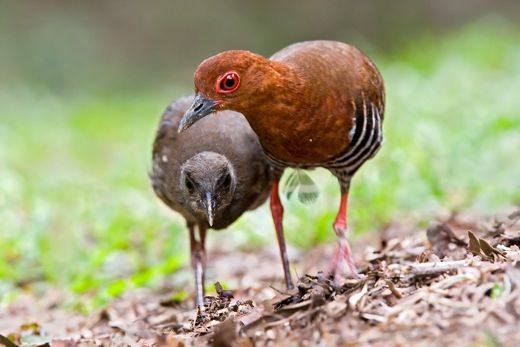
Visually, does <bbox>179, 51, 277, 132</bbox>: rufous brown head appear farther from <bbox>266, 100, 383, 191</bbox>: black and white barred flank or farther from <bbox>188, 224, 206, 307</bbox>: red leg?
<bbox>188, 224, 206, 307</bbox>: red leg

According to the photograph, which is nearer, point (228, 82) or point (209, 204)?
point (228, 82)

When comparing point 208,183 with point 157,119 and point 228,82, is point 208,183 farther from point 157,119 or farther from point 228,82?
point 157,119

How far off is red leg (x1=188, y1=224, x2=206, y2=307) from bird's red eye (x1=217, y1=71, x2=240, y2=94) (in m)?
1.56

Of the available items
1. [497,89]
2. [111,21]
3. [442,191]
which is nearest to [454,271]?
[442,191]

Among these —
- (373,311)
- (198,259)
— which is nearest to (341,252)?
(198,259)

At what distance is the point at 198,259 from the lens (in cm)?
684

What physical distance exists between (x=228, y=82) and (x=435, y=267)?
5.51 ft

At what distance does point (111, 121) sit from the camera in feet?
49.0

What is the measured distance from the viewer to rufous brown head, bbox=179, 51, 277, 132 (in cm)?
541

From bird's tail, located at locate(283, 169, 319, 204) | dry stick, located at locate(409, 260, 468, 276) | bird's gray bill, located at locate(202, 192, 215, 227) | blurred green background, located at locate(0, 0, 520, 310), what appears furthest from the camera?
blurred green background, located at locate(0, 0, 520, 310)

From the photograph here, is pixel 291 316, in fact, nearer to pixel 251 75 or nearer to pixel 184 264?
pixel 251 75

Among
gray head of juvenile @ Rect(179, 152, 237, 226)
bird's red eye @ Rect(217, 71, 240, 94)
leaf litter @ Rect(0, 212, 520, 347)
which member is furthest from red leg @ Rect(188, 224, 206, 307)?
bird's red eye @ Rect(217, 71, 240, 94)

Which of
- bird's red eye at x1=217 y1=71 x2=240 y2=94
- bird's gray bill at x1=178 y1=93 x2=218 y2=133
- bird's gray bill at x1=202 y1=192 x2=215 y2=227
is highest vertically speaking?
bird's red eye at x1=217 y1=71 x2=240 y2=94

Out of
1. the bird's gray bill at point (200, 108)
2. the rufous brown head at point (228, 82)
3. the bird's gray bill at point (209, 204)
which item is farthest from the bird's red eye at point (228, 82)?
the bird's gray bill at point (209, 204)
